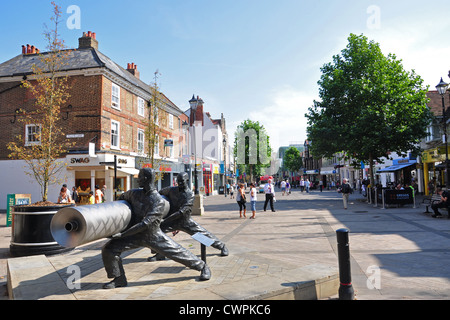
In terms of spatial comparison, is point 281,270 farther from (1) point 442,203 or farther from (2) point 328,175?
(2) point 328,175

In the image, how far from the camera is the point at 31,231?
6836mm

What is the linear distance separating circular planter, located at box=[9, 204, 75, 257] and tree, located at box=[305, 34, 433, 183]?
18.3 meters

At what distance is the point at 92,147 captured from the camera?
61.6 feet

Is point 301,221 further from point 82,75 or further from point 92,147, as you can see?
point 82,75

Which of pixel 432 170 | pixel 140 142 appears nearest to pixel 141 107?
pixel 140 142

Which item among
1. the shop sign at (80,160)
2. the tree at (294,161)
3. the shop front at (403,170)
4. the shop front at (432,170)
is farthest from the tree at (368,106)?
the tree at (294,161)

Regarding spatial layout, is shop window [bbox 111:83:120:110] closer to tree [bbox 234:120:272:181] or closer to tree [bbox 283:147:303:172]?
tree [bbox 234:120:272:181]

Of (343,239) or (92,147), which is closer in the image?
(343,239)

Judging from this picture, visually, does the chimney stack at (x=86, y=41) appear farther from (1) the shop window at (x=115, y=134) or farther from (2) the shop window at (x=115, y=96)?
(1) the shop window at (x=115, y=134)

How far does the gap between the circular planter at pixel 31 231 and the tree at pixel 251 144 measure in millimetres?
49447

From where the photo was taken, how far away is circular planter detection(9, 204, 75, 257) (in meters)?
6.82
